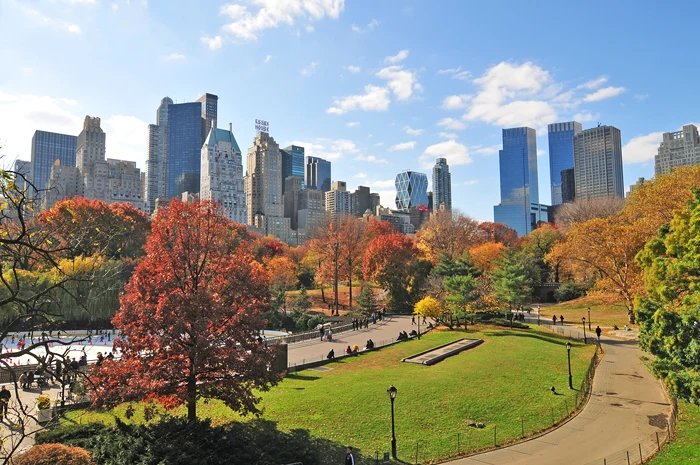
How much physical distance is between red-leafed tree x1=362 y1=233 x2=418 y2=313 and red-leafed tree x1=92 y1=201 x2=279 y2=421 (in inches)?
1739

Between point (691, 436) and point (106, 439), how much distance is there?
2189 centimetres

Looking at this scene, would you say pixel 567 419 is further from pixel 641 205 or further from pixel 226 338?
pixel 641 205

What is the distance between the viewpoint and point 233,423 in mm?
18625

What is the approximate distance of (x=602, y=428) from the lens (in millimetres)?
20344

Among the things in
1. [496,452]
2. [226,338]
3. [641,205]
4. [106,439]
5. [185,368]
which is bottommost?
[496,452]

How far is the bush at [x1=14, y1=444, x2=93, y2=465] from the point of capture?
10939 millimetres

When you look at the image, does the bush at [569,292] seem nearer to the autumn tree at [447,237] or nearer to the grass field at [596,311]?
the grass field at [596,311]

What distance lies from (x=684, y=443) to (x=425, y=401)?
34.8 feet

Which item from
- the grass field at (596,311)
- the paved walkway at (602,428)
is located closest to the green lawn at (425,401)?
the paved walkway at (602,428)

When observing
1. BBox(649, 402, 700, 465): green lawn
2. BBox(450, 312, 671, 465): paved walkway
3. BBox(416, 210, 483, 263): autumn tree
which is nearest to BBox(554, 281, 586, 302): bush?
BBox(416, 210, 483, 263): autumn tree

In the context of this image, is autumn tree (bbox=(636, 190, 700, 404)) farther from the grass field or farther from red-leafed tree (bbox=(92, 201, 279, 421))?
the grass field

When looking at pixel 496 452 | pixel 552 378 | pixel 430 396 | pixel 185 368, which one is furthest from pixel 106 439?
pixel 552 378

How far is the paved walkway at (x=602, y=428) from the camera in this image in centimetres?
1724

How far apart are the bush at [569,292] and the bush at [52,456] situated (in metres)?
72.2
